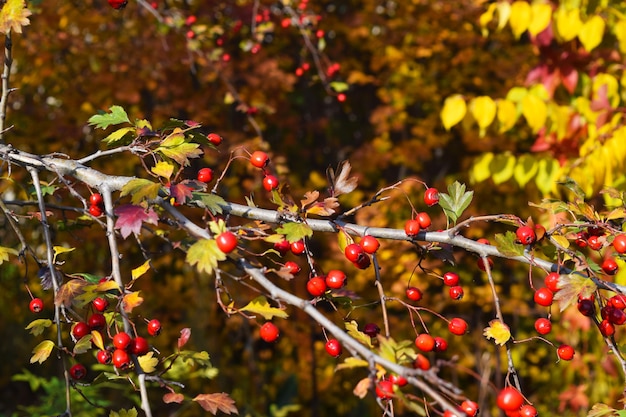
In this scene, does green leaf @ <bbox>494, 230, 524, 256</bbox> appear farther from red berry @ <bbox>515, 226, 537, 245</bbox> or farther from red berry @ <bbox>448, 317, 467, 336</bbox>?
red berry @ <bbox>448, 317, 467, 336</bbox>

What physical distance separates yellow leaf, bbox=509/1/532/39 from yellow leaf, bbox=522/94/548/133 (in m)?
0.34

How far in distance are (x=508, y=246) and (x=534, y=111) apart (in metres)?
1.91

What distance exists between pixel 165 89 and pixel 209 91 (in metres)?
0.47

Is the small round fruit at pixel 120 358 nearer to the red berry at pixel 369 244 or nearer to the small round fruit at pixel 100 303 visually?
the small round fruit at pixel 100 303

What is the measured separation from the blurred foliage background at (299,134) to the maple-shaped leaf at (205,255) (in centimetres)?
270

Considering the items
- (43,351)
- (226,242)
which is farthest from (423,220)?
(43,351)

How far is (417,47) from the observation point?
6.20 m

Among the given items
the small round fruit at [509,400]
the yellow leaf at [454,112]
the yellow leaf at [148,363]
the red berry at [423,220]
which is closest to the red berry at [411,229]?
the red berry at [423,220]

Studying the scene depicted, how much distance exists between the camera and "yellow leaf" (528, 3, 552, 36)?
3068 millimetres

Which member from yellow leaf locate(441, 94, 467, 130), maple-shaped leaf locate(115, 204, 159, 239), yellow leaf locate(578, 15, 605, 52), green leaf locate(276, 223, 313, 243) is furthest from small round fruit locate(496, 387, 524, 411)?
yellow leaf locate(578, 15, 605, 52)

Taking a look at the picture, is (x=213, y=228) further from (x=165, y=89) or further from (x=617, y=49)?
(x=165, y=89)

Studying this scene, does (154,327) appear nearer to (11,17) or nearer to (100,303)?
(100,303)

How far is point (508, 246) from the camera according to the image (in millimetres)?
1433

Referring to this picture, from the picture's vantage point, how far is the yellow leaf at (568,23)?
3.07 m
